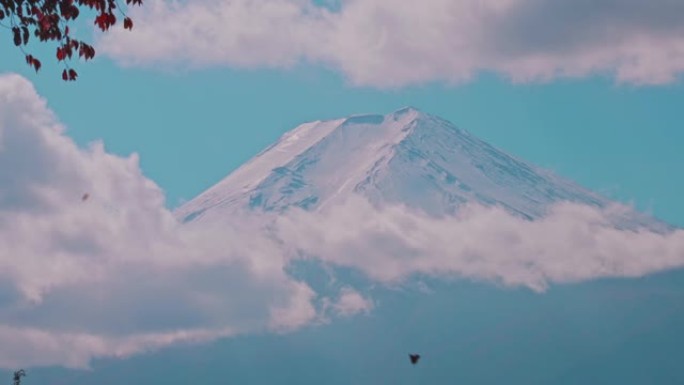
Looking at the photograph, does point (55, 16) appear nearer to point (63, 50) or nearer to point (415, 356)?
point (63, 50)

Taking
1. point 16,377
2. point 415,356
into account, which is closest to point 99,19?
point 415,356

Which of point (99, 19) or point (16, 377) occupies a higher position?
point (16, 377)

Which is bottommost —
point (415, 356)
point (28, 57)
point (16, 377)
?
point (28, 57)

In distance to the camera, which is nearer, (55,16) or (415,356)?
(55,16)

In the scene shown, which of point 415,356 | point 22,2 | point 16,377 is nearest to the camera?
point 22,2

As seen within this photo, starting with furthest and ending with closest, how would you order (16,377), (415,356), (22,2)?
(16,377), (415,356), (22,2)

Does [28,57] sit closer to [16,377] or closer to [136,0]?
[136,0]

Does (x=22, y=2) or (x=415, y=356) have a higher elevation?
(x=415, y=356)

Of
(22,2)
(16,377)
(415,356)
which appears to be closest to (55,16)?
(22,2)

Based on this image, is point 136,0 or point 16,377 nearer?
point 136,0
